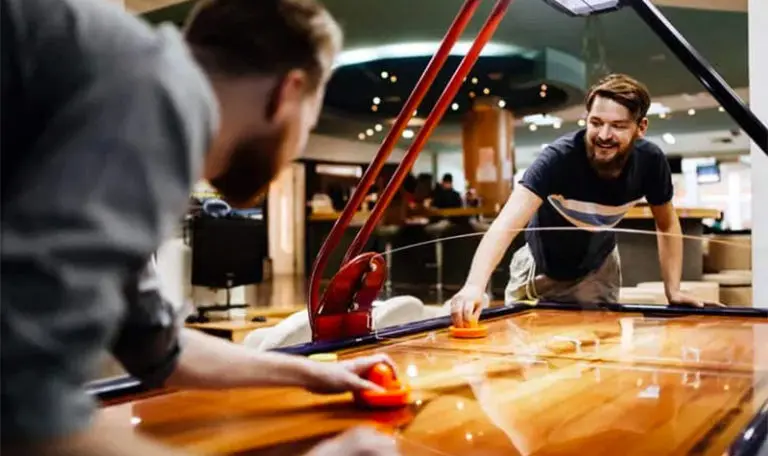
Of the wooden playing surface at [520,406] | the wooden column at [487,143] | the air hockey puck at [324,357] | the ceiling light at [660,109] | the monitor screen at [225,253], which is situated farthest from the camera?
the ceiling light at [660,109]

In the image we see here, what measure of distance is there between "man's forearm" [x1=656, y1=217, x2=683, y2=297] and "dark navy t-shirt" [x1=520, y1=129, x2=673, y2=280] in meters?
0.18

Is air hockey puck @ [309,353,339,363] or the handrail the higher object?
the handrail

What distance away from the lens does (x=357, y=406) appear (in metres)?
1.15

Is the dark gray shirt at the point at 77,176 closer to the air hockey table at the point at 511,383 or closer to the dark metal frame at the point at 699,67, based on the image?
the air hockey table at the point at 511,383

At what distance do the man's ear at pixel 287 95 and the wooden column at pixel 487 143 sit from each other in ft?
32.2

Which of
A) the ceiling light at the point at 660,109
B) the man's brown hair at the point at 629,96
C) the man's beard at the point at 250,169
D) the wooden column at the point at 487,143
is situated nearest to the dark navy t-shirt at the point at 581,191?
the man's brown hair at the point at 629,96

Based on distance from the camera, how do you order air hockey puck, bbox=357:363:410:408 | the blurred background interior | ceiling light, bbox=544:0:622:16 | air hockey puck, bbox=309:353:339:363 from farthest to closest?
1. the blurred background interior
2. ceiling light, bbox=544:0:622:16
3. air hockey puck, bbox=309:353:339:363
4. air hockey puck, bbox=357:363:410:408

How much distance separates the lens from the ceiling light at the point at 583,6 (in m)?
1.98


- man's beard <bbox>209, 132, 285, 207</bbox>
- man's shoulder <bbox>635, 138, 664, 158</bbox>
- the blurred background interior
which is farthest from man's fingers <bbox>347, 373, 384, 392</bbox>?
man's shoulder <bbox>635, 138, 664, 158</bbox>

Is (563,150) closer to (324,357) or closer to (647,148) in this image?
(647,148)

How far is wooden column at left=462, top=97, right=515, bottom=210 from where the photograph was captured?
10.8 meters

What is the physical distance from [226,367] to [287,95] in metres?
0.52

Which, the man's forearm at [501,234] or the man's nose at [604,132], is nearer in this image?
the man's forearm at [501,234]

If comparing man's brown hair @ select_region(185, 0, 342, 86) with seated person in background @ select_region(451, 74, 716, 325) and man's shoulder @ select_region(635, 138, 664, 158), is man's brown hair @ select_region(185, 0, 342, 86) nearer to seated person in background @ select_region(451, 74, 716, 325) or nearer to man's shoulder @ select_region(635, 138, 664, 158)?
seated person in background @ select_region(451, 74, 716, 325)
